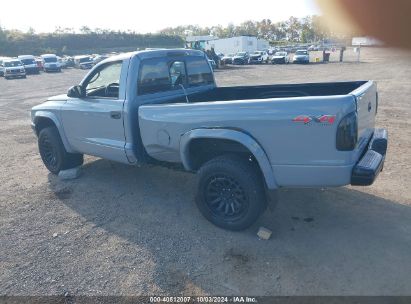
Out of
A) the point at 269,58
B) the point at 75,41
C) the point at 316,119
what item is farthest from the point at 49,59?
the point at 75,41

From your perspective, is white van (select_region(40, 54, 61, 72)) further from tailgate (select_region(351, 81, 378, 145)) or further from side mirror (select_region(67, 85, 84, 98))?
tailgate (select_region(351, 81, 378, 145))

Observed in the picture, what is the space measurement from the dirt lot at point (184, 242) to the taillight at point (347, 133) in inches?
32.6

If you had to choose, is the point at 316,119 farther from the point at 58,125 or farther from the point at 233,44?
the point at 233,44

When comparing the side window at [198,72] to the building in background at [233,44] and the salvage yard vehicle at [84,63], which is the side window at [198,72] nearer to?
the salvage yard vehicle at [84,63]

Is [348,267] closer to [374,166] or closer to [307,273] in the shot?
[307,273]

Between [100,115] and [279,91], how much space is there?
8.23ft

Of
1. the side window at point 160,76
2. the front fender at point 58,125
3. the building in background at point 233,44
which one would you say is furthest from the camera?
the building in background at point 233,44

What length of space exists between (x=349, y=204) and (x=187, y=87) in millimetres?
2758

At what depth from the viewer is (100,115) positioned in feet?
16.0

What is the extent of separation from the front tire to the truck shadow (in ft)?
0.59

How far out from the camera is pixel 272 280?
319 centimetres

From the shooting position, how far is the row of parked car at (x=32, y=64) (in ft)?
102

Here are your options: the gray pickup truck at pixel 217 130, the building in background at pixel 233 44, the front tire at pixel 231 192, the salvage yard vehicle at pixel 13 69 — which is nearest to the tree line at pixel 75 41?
the building in background at pixel 233 44

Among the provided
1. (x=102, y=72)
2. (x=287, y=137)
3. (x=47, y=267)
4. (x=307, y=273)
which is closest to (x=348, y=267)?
(x=307, y=273)
